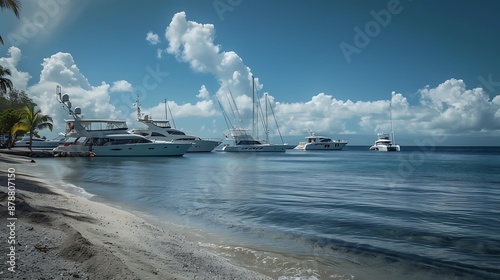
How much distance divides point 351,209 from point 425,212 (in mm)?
3227

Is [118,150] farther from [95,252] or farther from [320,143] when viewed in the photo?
[320,143]

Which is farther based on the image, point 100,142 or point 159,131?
point 159,131

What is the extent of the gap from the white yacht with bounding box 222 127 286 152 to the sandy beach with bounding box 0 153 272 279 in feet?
307

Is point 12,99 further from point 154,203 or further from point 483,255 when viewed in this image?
→ point 483,255

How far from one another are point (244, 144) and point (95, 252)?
323 ft

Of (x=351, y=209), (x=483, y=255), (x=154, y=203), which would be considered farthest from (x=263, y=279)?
(x=154, y=203)

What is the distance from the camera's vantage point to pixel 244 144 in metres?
103

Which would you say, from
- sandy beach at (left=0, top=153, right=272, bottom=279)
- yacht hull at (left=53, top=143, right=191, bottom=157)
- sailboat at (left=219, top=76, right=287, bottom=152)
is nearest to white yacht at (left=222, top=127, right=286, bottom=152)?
sailboat at (left=219, top=76, right=287, bottom=152)

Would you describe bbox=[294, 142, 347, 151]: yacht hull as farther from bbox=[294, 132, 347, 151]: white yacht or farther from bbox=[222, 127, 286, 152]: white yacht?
bbox=[222, 127, 286, 152]: white yacht

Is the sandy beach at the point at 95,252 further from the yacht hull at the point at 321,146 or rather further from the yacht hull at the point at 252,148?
the yacht hull at the point at 321,146

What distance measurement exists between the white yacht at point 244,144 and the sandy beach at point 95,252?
93556 millimetres

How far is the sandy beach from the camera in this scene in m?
4.28

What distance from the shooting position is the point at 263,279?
5.76 meters

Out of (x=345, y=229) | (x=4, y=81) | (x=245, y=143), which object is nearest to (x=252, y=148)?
(x=245, y=143)
